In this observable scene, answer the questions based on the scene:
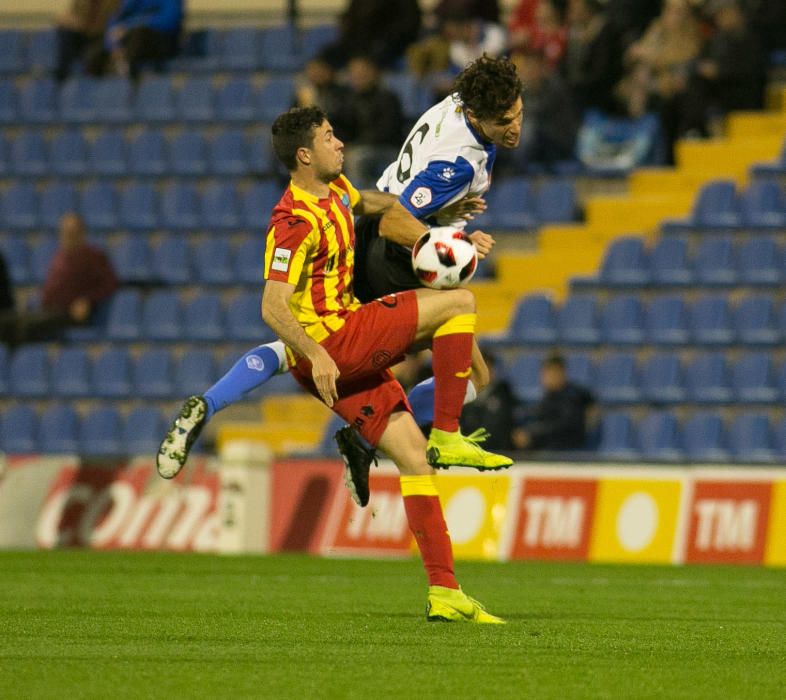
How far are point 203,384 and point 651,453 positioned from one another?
14.9ft

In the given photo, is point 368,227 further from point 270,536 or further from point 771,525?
point 270,536

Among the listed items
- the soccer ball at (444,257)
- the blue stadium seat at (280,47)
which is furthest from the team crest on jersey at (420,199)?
the blue stadium seat at (280,47)

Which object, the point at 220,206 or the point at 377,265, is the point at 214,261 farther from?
the point at 377,265

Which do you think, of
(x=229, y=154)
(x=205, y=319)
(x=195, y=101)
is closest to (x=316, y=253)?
(x=205, y=319)

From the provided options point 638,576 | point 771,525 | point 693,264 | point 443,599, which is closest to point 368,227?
point 443,599

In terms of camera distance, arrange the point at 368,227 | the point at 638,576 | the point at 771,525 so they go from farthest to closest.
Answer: the point at 771,525, the point at 638,576, the point at 368,227

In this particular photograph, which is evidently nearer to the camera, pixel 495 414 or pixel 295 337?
pixel 295 337

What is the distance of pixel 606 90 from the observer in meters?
17.0

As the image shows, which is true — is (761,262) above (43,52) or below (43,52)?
below

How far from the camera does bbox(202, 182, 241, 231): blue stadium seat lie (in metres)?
18.5

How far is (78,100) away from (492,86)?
43.7ft

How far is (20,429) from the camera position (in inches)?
697

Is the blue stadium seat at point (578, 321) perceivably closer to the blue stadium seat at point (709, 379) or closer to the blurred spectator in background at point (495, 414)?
the blue stadium seat at point (709, 379)

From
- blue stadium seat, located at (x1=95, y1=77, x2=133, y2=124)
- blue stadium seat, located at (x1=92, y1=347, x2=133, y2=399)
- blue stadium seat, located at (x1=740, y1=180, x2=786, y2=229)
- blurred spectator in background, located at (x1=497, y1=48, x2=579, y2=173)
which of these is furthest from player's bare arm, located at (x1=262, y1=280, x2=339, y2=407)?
blue stadium seat, located at (x1=95, y1=77, x2=133, y2=124)
